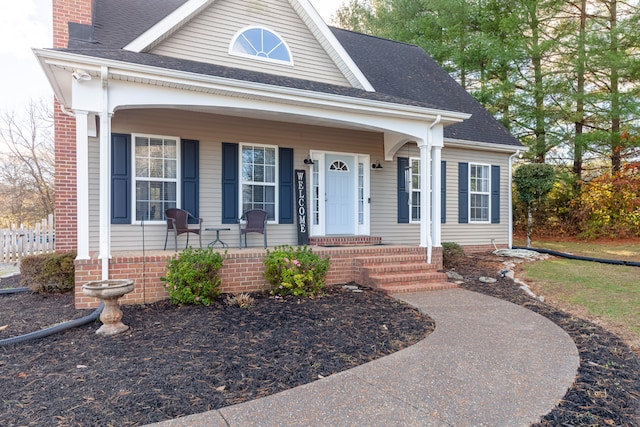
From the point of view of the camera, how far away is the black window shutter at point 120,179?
6.60 meters

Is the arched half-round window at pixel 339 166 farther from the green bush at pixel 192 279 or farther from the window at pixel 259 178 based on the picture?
the green bush at pixel 192 279

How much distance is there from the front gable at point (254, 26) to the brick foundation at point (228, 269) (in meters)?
3.39

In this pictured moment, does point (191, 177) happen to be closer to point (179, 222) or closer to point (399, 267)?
point (179, 222)

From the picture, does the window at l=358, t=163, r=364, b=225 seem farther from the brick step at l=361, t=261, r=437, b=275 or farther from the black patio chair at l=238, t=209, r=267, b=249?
the black patio chair at l=238, t=209, r=267, b=249

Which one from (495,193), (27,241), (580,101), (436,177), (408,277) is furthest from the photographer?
(580,101)

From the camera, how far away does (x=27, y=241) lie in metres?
9.79

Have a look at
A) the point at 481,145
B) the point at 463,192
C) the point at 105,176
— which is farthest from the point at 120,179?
the point at 481,145

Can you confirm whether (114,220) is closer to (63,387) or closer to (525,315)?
(63,387)

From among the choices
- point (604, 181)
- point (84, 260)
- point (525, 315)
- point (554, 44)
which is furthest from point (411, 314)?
point (554, 44)

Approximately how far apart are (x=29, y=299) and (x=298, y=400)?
5.51 m

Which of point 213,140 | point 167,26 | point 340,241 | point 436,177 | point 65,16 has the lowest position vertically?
point 340,241

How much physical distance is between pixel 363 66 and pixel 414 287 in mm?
6218

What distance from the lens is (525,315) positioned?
467 cm

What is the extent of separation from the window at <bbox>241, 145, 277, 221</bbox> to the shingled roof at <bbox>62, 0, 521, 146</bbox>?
5.33ft
